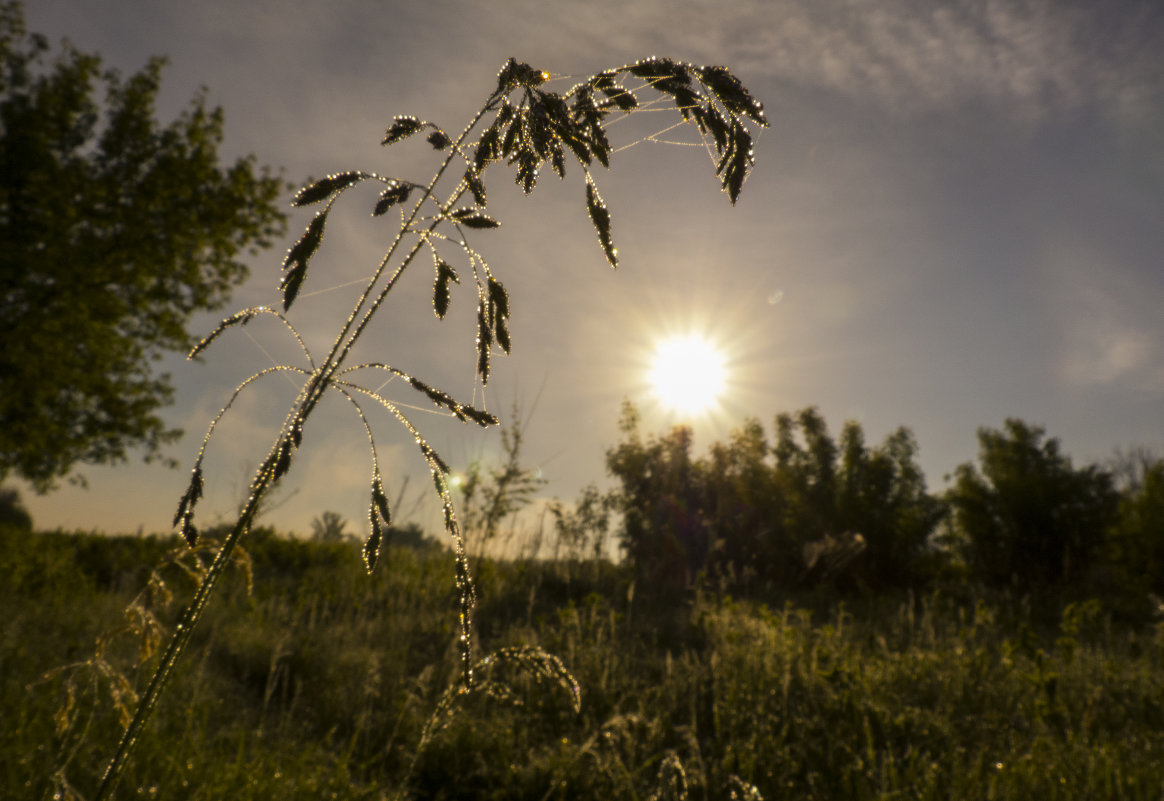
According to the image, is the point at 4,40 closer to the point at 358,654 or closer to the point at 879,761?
the point at 358,654

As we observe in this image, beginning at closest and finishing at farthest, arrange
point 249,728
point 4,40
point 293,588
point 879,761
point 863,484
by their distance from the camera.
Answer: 1. point 249,728
2. point 879,761
3. point 293,588
4. point 4,40
5. point 863,484

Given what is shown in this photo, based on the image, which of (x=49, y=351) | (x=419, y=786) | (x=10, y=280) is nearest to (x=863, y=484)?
(x=419, y=786)

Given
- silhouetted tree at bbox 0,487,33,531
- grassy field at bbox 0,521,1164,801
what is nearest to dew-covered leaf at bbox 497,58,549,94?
grassy field at bbox 0,521,1164,801

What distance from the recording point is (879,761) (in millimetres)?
3879

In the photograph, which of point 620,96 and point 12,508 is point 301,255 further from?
point 12,508

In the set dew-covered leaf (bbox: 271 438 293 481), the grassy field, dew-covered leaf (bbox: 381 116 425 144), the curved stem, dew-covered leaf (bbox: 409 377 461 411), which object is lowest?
the grassy field

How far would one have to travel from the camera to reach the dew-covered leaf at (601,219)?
80 centimetres

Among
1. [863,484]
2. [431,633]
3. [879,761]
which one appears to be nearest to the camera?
[879,761]

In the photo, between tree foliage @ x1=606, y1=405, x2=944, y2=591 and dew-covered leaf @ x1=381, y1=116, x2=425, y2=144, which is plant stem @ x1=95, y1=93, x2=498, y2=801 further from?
tree foliage @ x1=606, y1=405, x2=944, y2=591

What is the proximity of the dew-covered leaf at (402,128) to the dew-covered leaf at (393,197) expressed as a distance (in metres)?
0.06

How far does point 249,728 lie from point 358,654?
5.42 feet

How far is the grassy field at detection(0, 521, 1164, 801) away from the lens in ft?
9.02

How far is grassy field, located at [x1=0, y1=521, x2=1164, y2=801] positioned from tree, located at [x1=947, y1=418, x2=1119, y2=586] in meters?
8.59

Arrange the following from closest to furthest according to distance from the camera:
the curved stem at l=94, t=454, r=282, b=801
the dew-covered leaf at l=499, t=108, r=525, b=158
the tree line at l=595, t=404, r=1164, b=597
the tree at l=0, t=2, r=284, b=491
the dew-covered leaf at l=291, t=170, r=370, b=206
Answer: the curved stem at l=94, t=454, r=282, b=801, the dew-covered leaf at l=291, t=170, r=370, b=206, the dew-covered leaf at l=499, t=108, r=525, b=158, the tree at l=0, t=2, r=284, b=491, the tree line at l=595, t=404, r=1164, b=597
